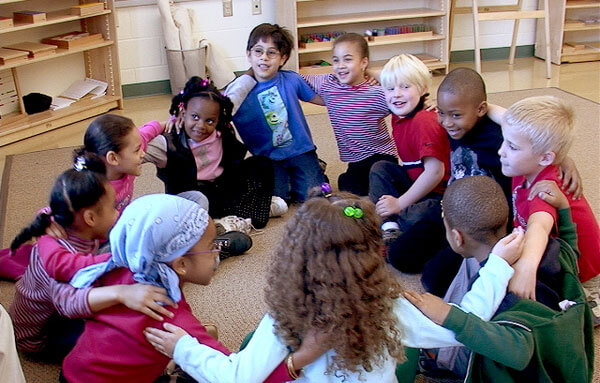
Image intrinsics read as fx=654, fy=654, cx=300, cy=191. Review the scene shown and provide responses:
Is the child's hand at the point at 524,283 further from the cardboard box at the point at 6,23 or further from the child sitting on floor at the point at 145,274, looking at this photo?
the cardboard box at the point at 6,23

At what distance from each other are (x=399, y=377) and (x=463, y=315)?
32cm

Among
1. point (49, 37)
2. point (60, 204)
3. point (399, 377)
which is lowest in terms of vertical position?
point (399, 377)

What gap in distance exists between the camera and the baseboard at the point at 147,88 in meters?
4.79

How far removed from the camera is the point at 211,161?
276 centimetres

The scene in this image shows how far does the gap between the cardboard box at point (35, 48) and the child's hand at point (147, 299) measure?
2.90m

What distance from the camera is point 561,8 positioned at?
5098 mm

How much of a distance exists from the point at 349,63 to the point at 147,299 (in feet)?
5.43

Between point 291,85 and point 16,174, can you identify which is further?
point 16,174

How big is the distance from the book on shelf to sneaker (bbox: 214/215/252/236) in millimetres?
2216

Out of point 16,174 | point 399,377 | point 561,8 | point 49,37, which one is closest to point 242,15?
point 49,37

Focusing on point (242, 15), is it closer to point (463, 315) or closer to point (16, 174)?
point (16, 174)

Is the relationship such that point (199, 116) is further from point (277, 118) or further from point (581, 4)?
point (581, 4)

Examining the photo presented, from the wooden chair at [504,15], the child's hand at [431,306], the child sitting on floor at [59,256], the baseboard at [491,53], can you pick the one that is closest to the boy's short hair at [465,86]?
the child's hand at [431,306]

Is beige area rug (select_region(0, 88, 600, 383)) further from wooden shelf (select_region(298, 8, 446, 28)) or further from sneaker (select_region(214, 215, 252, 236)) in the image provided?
wooden shelf (select_region(298, 8, 446, 28))
